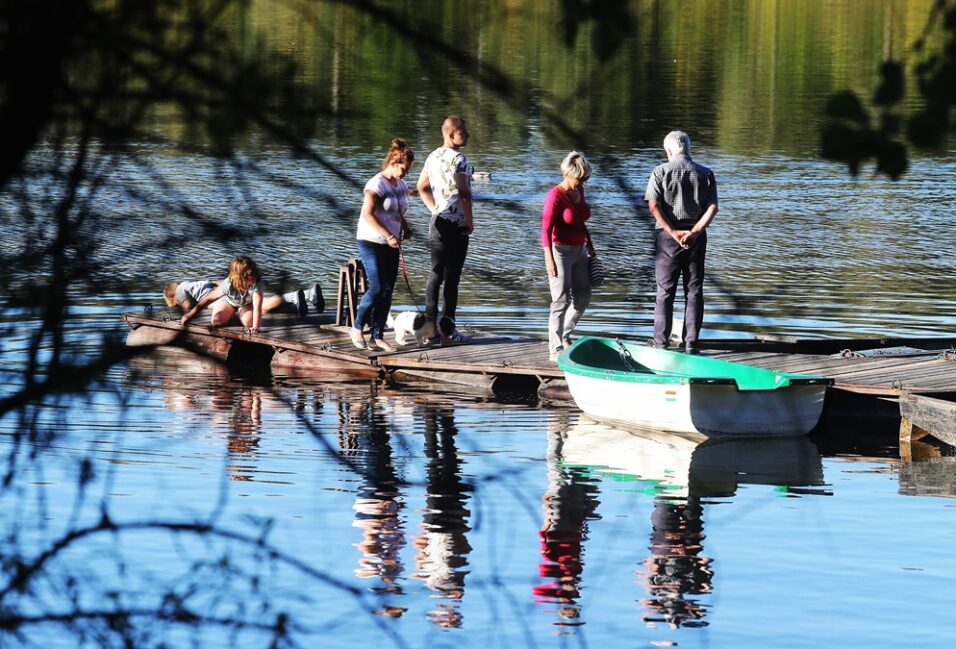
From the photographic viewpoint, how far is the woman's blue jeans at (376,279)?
1244cm

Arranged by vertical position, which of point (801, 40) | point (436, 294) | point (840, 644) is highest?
point (801, 40)

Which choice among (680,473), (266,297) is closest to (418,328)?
(266,297)

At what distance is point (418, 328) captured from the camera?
13805mm

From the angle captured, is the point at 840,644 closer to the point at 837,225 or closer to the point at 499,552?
the point at 499,552

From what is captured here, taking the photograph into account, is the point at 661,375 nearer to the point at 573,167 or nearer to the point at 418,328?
the point at 573,167

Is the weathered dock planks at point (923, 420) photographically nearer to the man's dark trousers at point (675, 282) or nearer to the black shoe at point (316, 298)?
the man's dark trousers at point (675, 282)

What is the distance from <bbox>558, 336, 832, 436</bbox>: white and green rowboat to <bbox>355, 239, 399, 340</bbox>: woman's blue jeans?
5.00 ft

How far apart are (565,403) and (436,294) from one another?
1.39 metres

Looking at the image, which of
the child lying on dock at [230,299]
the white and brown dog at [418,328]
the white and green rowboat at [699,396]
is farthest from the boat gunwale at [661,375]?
the child lying on dock at [230,299]

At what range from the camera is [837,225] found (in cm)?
2427

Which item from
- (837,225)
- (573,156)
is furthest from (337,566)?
(837,225)

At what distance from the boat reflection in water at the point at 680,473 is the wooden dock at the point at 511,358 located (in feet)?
3.15

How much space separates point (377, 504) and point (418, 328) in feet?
13.2

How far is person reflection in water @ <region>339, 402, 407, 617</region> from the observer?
27.2 ft
